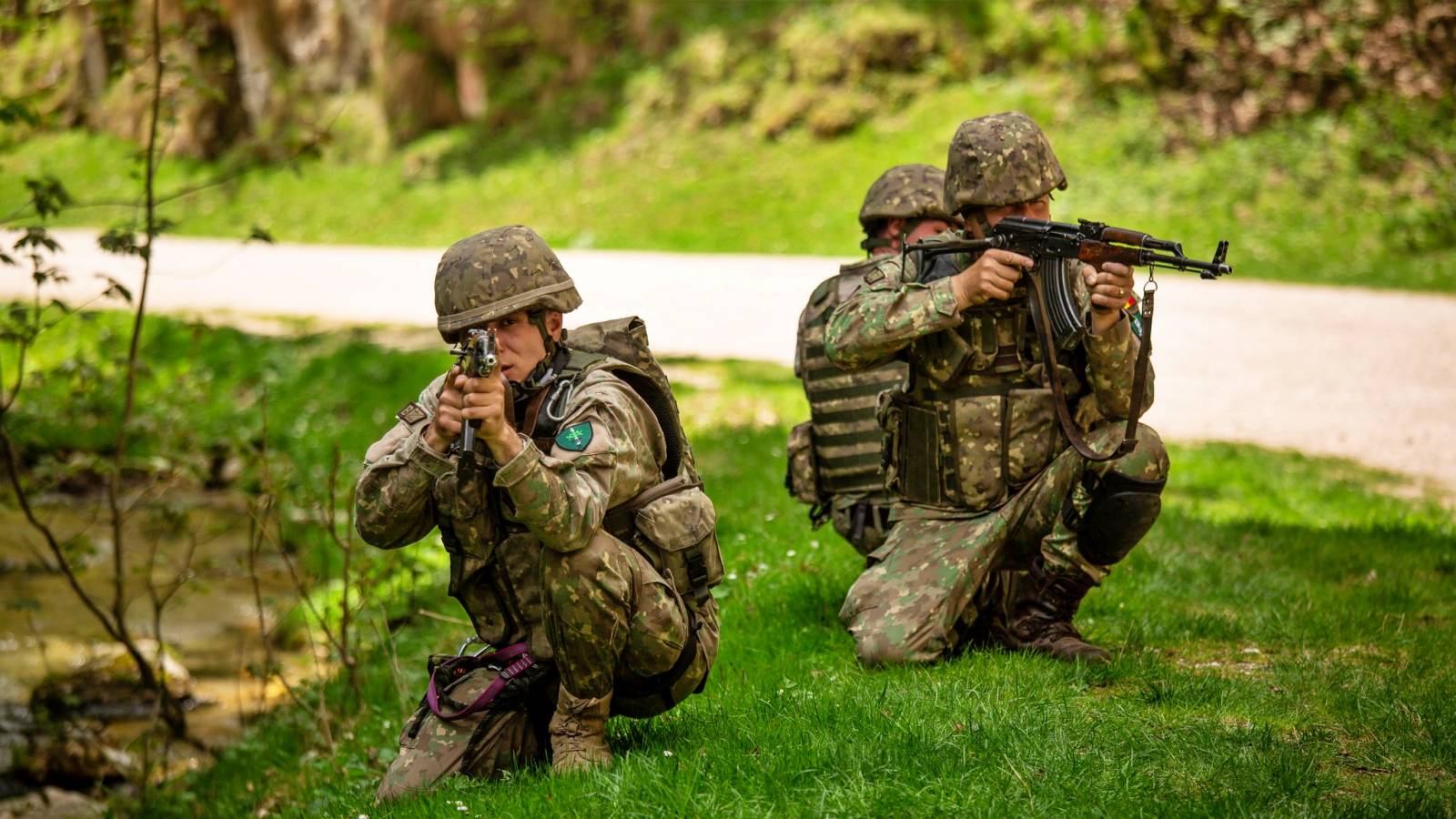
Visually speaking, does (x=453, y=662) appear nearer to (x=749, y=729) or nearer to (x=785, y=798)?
(x=749, y=729)

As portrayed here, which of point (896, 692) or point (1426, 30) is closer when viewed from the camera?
point (896, 692)

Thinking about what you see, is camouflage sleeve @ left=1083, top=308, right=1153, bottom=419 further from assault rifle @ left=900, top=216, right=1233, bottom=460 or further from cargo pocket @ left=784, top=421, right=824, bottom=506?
cargo pocket @ left=784, top=421, right=824, bottom=506

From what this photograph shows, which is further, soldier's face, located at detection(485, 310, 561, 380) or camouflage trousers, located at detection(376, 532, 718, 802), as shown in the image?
soldier's face, located at detection(485, 310, 561, 380)

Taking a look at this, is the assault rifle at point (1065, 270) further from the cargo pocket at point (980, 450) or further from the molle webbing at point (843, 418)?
the molle webbing at point (843, 418)

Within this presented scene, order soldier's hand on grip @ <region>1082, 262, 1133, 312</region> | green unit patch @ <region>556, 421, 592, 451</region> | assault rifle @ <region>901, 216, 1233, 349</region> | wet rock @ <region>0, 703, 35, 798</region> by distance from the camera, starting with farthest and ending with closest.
A: wet rock @ <region>0, 703, 35, 798</region> < soldier's hand on grip @ <region>1082, 262, 1133, 312</region> < assault rifle @ <region>901, 216, 1233, 349</region> < green unit patch @ <region>556, 421, 592, 451</region>

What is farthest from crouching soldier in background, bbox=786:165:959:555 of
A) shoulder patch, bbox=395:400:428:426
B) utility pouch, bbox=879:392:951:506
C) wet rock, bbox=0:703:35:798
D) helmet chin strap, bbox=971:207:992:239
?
wet rock, bbox=0:703:35:798

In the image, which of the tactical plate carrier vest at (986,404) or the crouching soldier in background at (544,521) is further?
the tactical plate carrier vest at (986,404)

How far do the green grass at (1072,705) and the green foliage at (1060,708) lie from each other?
0.04ft

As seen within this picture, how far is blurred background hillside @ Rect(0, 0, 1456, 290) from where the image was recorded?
16.9 m

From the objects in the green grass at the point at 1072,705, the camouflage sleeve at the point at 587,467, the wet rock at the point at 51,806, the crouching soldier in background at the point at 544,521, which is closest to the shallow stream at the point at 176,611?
the wet rock at the point at 51,806

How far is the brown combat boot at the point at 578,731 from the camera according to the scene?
4277mm

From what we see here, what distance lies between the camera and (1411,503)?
8586mm

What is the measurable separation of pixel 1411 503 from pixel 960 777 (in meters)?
5.83

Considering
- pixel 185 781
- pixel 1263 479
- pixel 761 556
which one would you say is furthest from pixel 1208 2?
pixel 185 781
